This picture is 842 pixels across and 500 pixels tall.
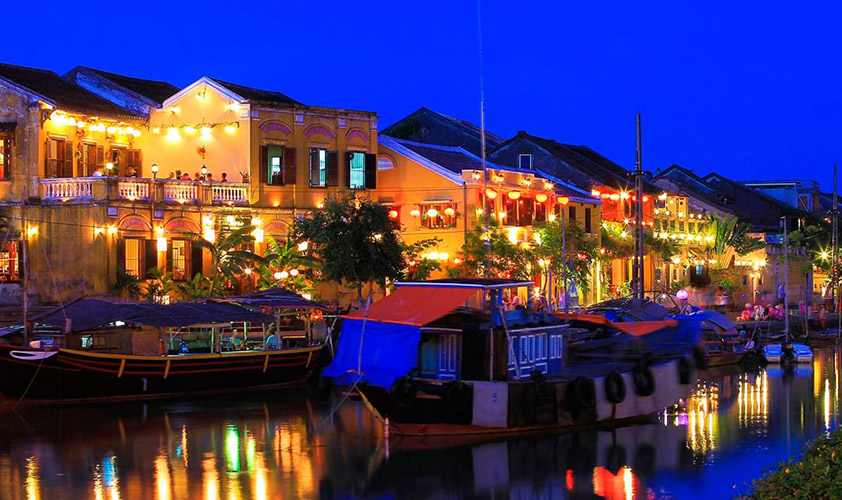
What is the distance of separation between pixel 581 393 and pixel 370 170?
22804 mm

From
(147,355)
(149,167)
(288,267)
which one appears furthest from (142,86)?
(147,355)

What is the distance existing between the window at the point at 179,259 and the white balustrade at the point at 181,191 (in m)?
1.60

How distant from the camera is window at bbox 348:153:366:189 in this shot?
1838 inches

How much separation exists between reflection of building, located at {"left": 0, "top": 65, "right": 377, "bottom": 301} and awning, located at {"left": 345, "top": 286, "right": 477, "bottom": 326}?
48.3 ft

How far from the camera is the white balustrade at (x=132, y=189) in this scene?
1577 inches

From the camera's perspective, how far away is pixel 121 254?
131 ft

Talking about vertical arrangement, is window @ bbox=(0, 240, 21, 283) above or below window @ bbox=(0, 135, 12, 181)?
below

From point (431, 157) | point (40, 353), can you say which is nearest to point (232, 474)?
point (40, 353)

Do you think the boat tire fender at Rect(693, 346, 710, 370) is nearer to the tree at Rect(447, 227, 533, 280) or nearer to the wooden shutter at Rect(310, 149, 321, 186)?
the tree at Rect(447, 227, 533, 280)

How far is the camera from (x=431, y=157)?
2004 inches

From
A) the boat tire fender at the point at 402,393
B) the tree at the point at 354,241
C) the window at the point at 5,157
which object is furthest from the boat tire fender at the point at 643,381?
the window at the point at 5,157

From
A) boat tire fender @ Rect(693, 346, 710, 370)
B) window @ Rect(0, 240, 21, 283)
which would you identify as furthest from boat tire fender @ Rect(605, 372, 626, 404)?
window @ Rect(0, 240, 21, 283)

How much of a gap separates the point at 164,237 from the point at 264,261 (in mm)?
3747

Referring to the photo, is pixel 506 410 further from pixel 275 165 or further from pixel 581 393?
pixel 275 165
